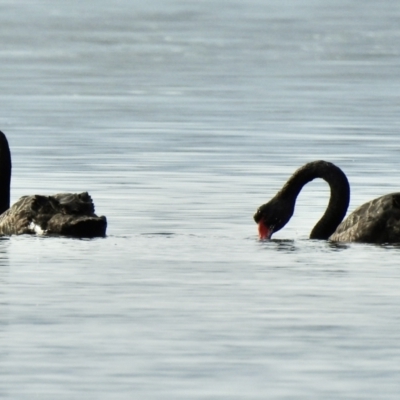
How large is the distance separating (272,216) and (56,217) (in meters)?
1.91

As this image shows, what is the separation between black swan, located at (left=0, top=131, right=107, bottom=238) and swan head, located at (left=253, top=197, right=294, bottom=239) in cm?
144

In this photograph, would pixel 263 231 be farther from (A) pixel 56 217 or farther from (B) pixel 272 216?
(A) pixel 56 217

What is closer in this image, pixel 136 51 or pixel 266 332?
pixel 266 332

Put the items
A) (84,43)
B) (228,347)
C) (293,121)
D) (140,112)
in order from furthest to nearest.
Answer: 1. (84,43)
2. (140,112)
3. (293,121)
4. (228,347)

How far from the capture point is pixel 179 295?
1178 cm

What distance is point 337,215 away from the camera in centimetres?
1627

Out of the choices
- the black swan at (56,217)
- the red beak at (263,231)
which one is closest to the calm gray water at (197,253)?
the red beak at (263,231)

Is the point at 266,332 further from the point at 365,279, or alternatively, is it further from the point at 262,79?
the point at 262,79

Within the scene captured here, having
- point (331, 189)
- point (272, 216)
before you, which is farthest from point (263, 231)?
point (331, 189)

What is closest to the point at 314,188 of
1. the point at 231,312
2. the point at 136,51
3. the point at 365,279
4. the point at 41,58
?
the point at 365,279

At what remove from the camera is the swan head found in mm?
15761

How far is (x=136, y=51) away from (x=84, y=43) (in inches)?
301

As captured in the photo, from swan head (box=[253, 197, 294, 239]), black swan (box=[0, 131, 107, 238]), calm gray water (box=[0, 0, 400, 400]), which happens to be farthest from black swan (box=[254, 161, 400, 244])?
black swan (box=[0, 131, 107, 238])

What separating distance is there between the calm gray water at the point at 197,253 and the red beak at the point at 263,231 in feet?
0.41
